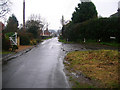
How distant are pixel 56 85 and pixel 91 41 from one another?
76.3 feet

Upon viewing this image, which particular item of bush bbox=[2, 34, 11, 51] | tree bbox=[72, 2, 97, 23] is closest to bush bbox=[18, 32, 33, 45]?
bush bbox=[2, 34, 11, 51]

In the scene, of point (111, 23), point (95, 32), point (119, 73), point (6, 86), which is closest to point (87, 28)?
point (95, 32)

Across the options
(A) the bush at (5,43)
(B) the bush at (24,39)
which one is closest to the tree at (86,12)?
(B) the bush at (24,39)

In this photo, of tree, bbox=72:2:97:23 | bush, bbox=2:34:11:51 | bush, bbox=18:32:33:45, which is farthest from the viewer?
tree, bbox=72:2:97:23

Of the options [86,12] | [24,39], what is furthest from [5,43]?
[86,12]

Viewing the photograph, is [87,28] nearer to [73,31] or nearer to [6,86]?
[73,31]

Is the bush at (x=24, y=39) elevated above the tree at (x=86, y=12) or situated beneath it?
situated beneath

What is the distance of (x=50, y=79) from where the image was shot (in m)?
6.23

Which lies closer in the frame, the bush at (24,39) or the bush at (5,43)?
the bush at (5,43)

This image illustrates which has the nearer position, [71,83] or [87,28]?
[71,83]

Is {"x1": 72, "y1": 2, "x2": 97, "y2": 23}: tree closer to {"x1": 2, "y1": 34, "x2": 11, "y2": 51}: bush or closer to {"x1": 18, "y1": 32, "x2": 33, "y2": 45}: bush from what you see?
{"x1": 18, "y1": 32, "x2": 33, "y2": 45}: bush

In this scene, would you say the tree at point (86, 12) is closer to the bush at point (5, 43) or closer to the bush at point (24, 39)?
the bush at point (24, 39)

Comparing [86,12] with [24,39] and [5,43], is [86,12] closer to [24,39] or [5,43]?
[24,39]

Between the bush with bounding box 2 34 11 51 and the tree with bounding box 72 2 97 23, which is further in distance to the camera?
the tree with bounding box 72 2 97 23
